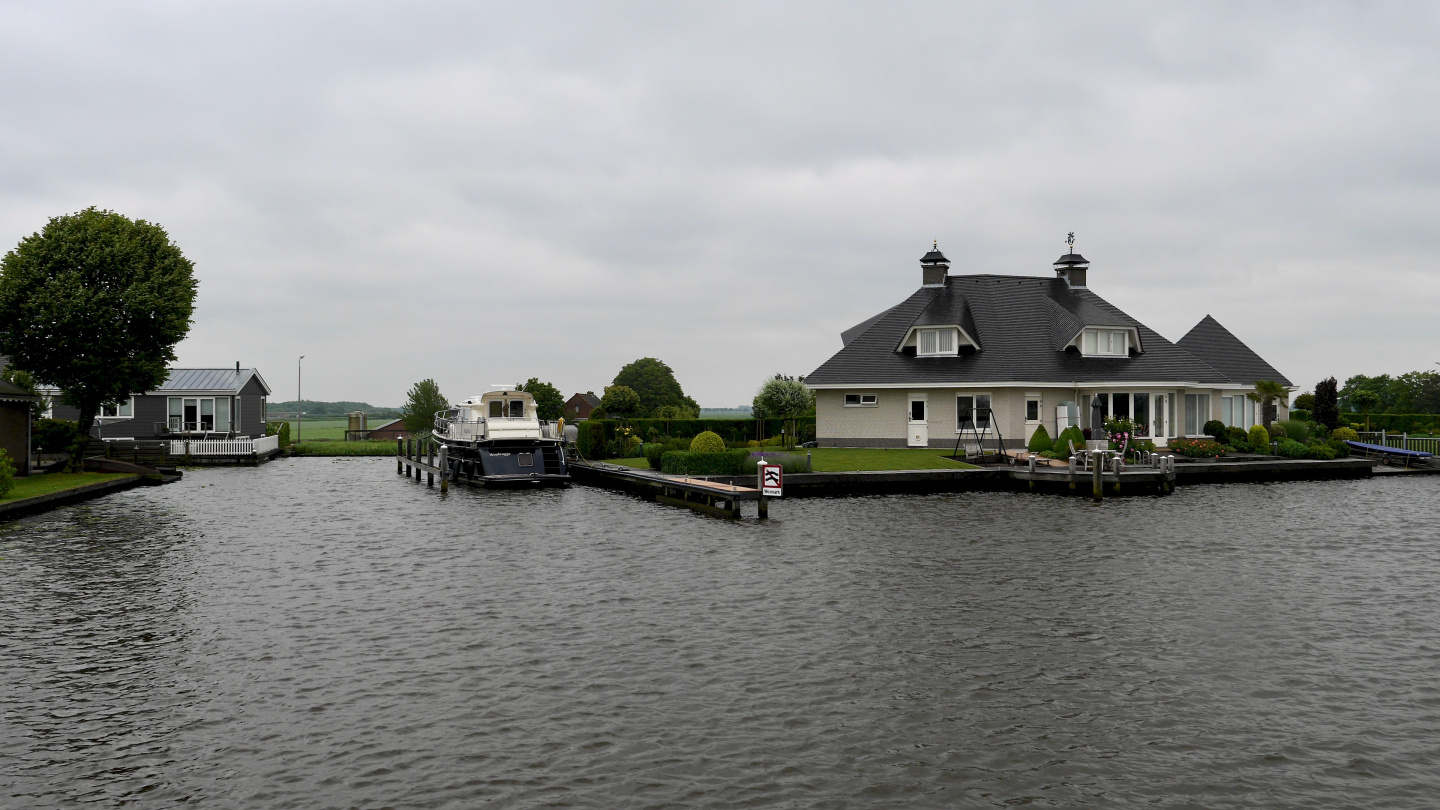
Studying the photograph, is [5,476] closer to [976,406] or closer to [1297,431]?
[976,406]

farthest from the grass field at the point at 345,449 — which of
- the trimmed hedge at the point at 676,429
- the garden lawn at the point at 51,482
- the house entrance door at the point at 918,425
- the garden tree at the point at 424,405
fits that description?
the house entrance door at the point at 918,425

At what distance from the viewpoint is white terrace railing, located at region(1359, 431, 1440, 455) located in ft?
178

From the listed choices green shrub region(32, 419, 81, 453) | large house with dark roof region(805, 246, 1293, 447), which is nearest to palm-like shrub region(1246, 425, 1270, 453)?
large house with dark roof region(805, 246, 1293, 447)

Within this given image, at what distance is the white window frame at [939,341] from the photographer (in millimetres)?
51375

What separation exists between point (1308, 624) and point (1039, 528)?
12.1 meters

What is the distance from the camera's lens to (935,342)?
5159cm

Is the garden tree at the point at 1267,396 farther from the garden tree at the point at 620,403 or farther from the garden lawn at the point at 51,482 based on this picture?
the garden lawn at the point at 51,482

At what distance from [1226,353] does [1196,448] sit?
52.7ft

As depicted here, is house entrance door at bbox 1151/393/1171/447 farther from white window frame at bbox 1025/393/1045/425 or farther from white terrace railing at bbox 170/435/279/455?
white terrace railing at bbox 170/435/279/455

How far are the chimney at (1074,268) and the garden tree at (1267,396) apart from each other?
11.3 metres

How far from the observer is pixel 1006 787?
32.2ft

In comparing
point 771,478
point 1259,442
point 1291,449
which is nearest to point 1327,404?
point 1291,449

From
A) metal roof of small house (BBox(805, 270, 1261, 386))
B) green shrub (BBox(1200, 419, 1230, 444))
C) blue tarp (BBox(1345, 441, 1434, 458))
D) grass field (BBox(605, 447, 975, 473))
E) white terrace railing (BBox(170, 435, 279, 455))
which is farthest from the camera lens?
white terrace railing (BBox(170, 435, 279, 455))

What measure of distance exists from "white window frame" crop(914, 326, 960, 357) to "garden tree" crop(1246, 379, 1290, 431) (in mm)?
18401
